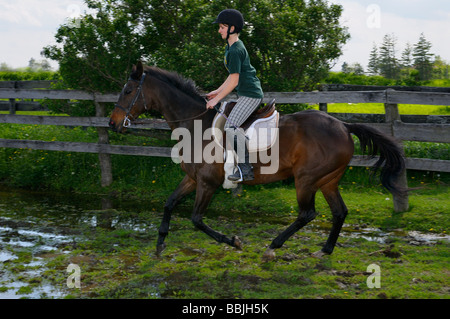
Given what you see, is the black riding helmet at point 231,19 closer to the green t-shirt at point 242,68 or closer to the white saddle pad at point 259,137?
the green t-shirt at point 242,68

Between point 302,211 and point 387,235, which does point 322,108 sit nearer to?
point 387,235

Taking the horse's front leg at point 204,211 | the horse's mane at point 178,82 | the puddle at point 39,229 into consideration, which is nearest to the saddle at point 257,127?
the horse's mane at point 178,82

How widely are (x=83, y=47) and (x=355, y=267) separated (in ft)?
22.7

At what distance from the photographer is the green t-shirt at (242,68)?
18.7 feet

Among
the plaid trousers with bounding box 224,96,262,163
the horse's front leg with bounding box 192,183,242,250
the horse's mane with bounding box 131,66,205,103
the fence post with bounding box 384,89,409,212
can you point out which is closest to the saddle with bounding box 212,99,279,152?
the plaid trousers with bounding box 224,96,262,163

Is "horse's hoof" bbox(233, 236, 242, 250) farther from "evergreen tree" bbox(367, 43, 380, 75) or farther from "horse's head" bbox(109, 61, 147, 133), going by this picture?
"evergreen tree" bbox(367, 43, 380, 75)

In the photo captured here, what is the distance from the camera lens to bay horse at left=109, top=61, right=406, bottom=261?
5.86 meters

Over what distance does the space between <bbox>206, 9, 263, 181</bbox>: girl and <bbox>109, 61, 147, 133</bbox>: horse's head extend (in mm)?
950

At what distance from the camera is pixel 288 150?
5.99 metres

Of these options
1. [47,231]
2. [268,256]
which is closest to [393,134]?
[268,256]

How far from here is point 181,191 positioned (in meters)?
6.32

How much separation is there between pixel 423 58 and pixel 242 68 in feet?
65.7
